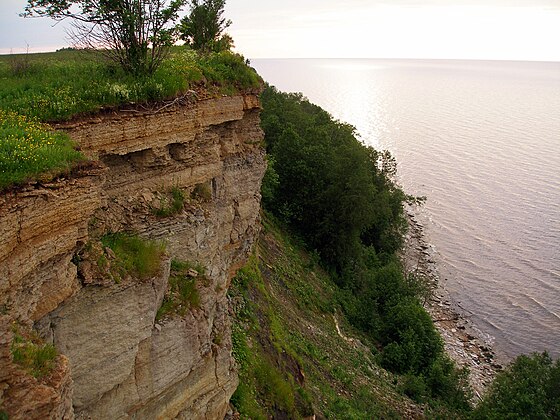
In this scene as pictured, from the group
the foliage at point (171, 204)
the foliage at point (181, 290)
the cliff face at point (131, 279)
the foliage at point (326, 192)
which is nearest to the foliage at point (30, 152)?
the cliff face at point (131, 279)

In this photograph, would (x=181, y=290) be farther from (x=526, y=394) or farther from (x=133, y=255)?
(x=526, y=394)

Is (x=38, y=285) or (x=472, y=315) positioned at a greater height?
(x=38, y=285)

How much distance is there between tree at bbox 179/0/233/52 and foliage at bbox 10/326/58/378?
1392 centimetres

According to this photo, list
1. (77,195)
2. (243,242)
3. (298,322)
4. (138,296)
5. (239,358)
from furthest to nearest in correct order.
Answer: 1. (298,322)
2. (243,242)
3. (239,358)
4. (138,296)
5. (77,195)

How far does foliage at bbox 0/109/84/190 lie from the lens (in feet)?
24.9

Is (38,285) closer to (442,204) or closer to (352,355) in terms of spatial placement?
(352,355)

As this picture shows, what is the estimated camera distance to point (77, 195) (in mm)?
8398

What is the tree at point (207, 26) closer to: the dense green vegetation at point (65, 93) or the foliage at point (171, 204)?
the dense green vegetation at point (65, 93)

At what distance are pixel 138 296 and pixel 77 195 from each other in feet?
8.32

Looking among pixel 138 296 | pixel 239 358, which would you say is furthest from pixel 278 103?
pixel 138 296

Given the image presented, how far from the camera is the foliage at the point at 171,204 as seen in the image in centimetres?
1160

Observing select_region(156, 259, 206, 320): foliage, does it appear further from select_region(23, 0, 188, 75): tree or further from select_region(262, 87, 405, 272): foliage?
select_region(262, 87, 405, 272): foliage

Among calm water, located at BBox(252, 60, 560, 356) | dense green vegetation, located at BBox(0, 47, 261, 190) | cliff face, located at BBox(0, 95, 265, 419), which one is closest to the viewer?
cliff face, located at BBox(0, 95, 265, 419)

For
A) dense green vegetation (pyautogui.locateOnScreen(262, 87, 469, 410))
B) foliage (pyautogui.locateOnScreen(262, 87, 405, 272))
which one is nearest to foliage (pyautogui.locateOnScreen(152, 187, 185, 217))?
dense green vegetation (pyautogui.locateOnScreen(262, 87, 469, 410))
